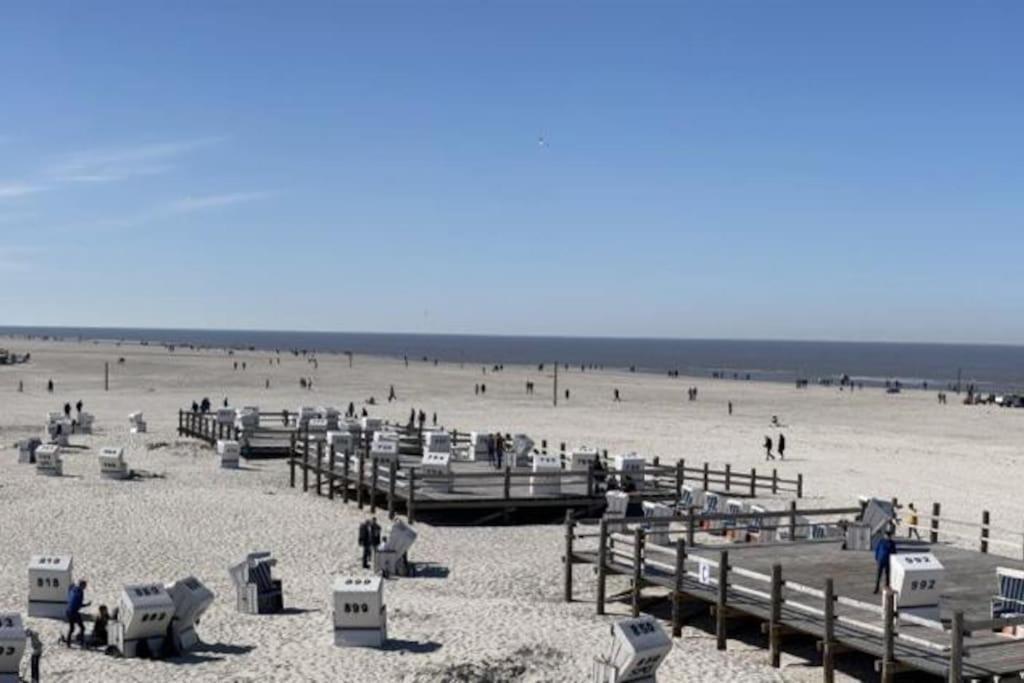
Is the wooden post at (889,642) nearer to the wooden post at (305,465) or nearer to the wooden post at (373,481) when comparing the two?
the wooden post at (373,481)

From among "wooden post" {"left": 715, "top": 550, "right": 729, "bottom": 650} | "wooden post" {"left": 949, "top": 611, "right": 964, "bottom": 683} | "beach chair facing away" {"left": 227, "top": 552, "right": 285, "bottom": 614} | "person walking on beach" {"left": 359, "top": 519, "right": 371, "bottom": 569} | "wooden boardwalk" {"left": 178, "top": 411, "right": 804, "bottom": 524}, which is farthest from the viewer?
"wooden boardwalk" {"left": 178, "top": 411, "right": 804, "bottom": 524}

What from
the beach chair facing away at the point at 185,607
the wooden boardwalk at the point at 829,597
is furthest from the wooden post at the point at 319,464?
the beach chair facing away at the point at 185,607

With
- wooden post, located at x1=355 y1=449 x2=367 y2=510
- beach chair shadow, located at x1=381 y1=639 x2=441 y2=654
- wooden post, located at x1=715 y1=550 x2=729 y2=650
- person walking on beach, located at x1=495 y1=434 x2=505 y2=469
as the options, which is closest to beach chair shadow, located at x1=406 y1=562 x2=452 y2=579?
beach chair shadow, located at x1=381 y1=639 x2=441 y2=654

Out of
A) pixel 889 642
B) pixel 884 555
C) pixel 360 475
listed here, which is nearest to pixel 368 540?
pixel 360 475

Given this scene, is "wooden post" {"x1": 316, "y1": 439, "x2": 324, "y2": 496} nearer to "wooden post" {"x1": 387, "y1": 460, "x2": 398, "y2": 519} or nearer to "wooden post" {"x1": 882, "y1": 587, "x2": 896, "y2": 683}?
"wooden post" {"x1": 387, "y1": 460, "x2": 398, "y2": 519}

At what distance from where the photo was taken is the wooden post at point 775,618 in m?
15.9

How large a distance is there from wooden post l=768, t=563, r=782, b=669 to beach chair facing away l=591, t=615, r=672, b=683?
212 centimetres

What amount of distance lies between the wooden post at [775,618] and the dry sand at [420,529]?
241mm

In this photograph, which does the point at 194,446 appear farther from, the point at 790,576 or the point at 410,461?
the point at 790,576

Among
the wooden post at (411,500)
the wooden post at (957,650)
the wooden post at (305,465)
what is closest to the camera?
the wooden post at (957,650)

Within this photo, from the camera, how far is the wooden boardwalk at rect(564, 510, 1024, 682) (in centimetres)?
1394

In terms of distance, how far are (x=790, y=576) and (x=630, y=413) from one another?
47.2 meters

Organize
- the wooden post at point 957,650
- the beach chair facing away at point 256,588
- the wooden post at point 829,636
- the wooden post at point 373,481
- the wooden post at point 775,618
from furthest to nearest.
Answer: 1. the wooden post at point 373,481
2. the beach chair facing away at point 256,588
3. the wooden post at point 775,618
4. the wooden post at point 829,636
5. the wooden post at point 957,650

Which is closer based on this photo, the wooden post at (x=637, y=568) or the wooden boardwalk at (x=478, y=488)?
the wooden post at (x=637, y=568)
